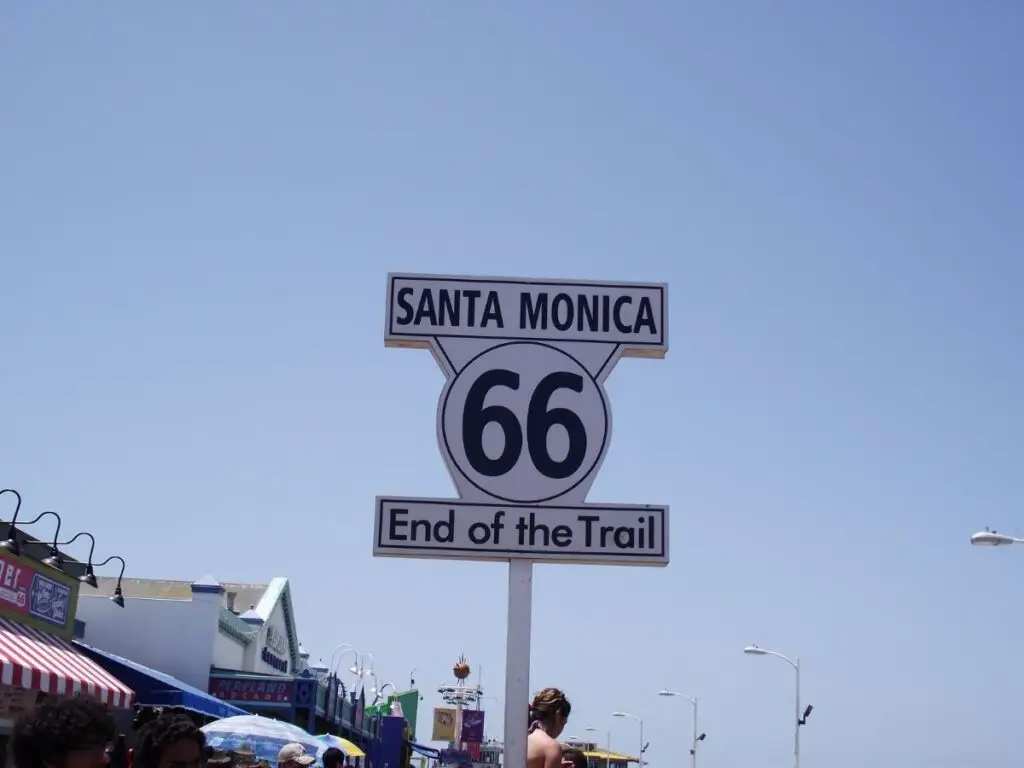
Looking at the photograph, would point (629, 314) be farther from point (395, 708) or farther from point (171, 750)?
point (395, 708)

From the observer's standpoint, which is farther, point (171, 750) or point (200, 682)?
point (200, 682)

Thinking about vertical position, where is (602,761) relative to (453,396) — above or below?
below

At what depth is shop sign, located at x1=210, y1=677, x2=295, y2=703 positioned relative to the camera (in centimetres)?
2697

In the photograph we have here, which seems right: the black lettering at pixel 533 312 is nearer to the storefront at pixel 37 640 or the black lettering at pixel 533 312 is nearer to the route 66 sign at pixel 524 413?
the route 66 sign at pixel 524 413

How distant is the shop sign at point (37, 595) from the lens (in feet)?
52.4

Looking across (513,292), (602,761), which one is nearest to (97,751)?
(513,292)

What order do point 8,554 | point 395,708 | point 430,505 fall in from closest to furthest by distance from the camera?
point 430,505 → point 8,554 → point 395,708

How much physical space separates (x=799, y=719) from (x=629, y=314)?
132ft

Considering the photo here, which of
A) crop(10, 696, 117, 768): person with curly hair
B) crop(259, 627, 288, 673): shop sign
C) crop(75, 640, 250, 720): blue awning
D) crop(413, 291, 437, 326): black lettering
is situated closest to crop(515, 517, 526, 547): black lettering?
crop(413, 291, 437, 326): black lettering

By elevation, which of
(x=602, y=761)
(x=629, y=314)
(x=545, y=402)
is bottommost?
(x=602, y=761)

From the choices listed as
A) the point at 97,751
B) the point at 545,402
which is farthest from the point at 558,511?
the point at 97,751

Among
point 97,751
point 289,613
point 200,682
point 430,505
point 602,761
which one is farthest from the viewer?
point 602,761

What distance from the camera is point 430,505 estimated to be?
5434 millimetres

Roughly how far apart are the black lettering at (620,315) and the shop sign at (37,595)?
1230 centimetres
